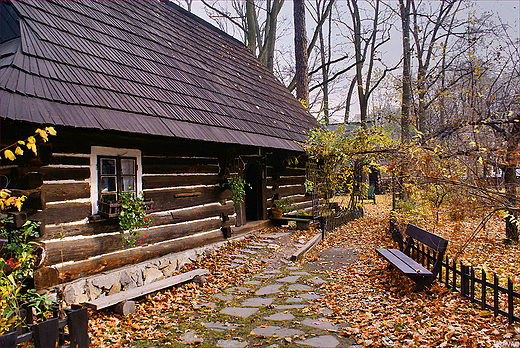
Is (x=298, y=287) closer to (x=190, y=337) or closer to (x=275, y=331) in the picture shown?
(x=275, y=331)

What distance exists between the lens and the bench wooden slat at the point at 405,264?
4.48 m

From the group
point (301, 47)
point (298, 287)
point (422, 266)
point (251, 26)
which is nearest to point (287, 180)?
point (298, 287)

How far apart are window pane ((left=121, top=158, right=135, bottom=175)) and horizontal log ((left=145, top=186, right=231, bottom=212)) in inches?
18.5

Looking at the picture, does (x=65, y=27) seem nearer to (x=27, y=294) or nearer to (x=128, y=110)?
(x=128, y=110)

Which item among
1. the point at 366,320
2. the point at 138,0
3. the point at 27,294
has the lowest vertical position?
the point at 366,320

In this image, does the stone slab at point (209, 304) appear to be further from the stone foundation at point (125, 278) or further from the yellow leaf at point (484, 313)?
the yellow leaf at point (484, 313)

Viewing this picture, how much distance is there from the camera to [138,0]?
8.82 m

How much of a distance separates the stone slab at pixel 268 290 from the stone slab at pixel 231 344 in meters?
1.59

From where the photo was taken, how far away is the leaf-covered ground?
338 cm

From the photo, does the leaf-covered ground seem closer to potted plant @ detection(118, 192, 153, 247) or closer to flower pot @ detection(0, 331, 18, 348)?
potted plant @ detection(118, 192, 153, 247)

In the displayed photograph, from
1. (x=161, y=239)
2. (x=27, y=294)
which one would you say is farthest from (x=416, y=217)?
(x=27, y=294)

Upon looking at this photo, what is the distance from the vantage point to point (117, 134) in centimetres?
523

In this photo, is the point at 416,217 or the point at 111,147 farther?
the point at 416,217

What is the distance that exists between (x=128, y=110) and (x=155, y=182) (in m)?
1.41
